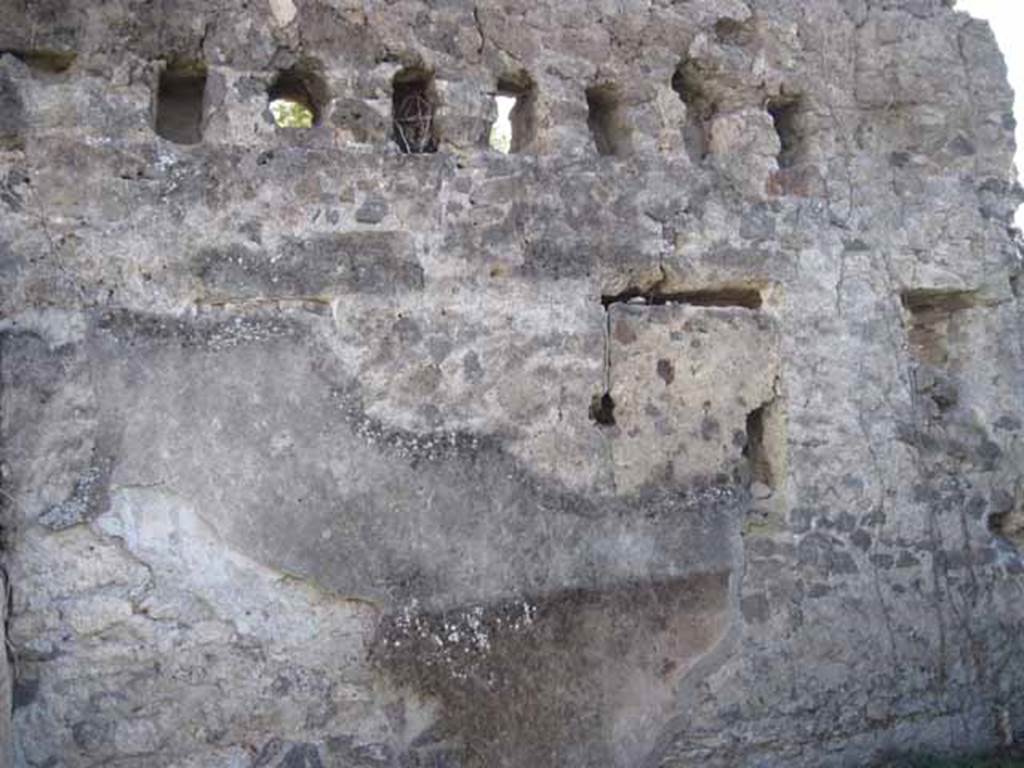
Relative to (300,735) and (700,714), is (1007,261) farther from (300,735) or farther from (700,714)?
(300,735)

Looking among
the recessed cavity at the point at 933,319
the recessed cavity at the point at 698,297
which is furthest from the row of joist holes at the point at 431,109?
the recessed cavity at the point at 933,319

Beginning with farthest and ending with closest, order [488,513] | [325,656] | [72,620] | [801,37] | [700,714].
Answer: [801,37] → [700,714] → [488,513] → [325,656] → [72,620]

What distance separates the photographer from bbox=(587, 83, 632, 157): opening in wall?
12.3 feet

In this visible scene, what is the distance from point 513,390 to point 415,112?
1.02 metres

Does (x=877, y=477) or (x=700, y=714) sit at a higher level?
(x=877, y=477)

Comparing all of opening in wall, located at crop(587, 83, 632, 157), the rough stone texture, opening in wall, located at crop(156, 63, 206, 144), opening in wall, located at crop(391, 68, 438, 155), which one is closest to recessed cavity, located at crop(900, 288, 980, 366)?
the rough stone texture

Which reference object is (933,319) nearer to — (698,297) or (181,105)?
(698,297)

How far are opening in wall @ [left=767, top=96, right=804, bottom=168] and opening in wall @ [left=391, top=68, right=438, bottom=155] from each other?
4.69 feet

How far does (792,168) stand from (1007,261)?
1062mm

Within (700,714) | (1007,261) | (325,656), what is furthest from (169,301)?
(1007,261)

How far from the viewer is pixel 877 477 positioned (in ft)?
12.9

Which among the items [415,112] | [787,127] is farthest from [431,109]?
[787,127]

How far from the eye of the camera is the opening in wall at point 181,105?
328 centimetres

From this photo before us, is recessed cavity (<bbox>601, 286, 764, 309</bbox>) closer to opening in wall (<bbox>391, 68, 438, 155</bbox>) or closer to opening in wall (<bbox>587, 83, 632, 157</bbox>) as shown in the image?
opening in wall (<bbox>587, 83, 632, 157</bbox>)
